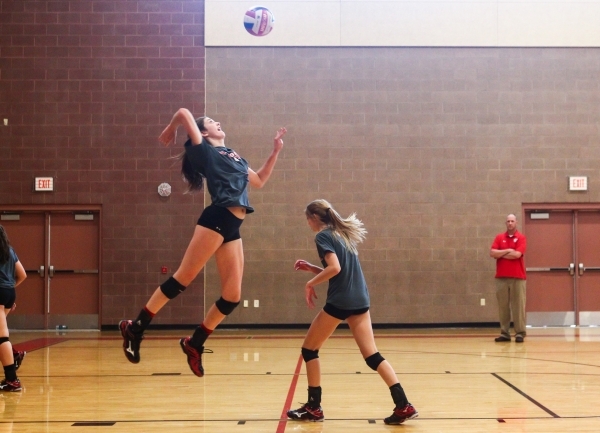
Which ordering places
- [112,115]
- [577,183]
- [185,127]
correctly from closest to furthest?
[185,127], [577,183], [112,115]

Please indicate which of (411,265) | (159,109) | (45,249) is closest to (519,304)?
(411,265)

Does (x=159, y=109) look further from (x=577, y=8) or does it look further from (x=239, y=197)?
(x=239, y=197)

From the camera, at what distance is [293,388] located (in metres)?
7.18

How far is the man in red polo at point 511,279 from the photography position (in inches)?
454

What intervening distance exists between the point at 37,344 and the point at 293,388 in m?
5.95

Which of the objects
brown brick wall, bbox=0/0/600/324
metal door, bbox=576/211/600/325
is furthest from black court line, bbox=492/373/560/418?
metal door, bbox=576/211/600/325

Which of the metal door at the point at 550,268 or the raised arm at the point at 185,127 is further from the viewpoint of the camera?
the metal door at the point at 550,268

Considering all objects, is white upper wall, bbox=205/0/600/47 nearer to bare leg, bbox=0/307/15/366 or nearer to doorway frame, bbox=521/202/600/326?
doorway frame, bbox=521/202/600/326

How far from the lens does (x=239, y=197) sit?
16.1ft

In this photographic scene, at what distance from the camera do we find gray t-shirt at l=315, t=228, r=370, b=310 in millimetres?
5328

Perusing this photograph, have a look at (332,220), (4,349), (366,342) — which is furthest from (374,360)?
(4,349)

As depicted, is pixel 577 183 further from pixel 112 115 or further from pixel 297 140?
pixel 112 115

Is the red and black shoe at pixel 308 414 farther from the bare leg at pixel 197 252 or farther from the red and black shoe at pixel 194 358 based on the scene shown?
the bare leg at pixel 197 252

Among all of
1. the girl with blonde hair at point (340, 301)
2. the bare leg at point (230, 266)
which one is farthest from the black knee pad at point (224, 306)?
the girl with blonde hair at point (340, 301)
